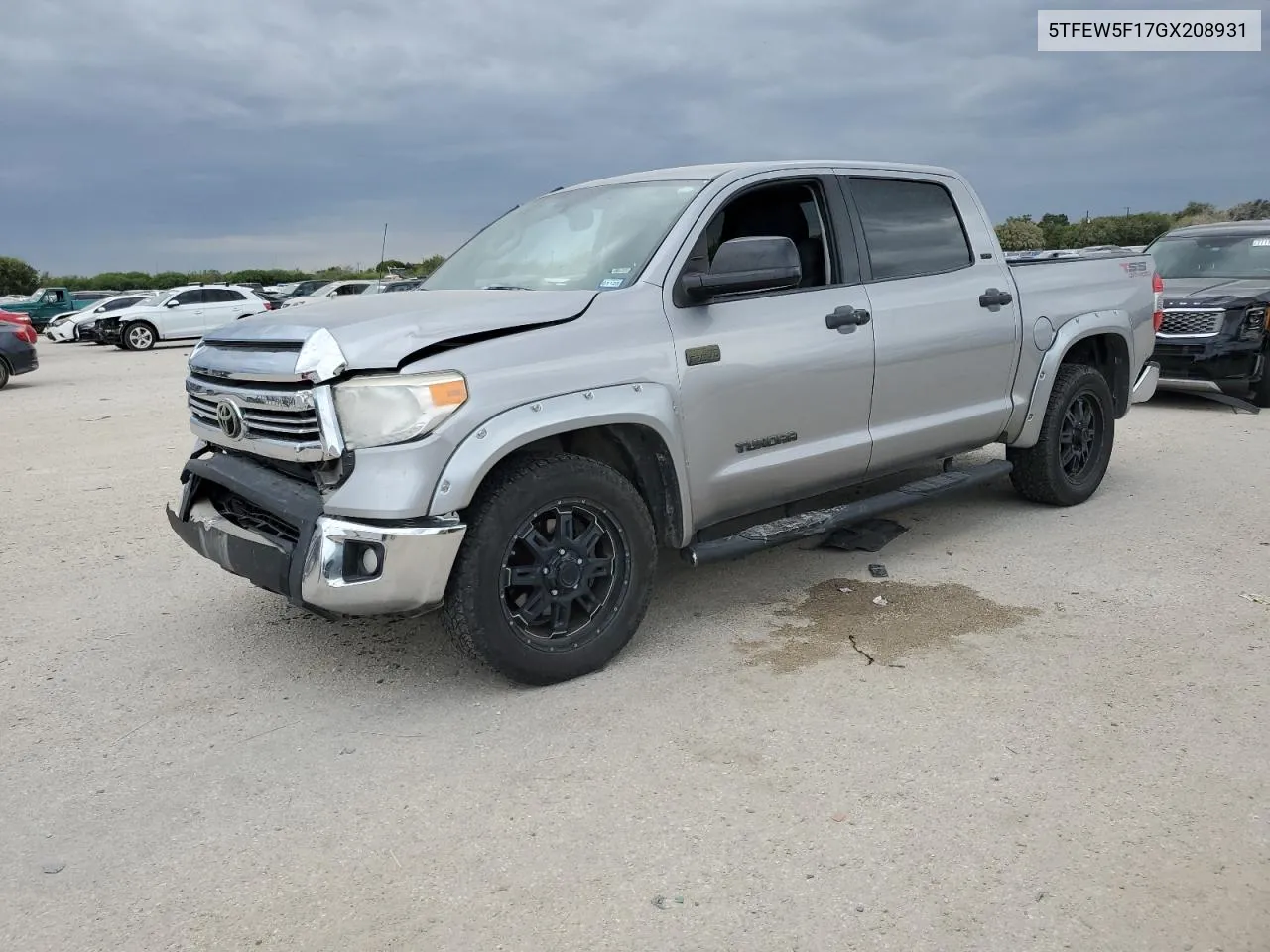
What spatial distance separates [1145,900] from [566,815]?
154cm

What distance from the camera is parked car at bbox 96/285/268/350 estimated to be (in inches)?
1017

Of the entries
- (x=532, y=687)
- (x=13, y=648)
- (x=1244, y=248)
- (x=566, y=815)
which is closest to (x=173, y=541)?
(x=13, y=648)

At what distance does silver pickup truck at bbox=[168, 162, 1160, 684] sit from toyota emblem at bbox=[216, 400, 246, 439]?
0.01 meters

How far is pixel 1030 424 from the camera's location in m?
5.95

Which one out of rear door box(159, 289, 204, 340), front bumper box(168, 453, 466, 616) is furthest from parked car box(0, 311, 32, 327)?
front bumper box(168, 453, 466, 616)

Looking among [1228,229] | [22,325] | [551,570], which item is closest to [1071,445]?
[551,570]

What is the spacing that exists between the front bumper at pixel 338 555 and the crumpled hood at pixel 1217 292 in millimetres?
8972

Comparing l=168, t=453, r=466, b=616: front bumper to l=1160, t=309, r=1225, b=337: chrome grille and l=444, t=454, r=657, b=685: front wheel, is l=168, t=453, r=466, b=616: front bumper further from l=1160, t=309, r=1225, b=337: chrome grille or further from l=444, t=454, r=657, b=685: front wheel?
l=1160, t=309, r=1225, b=337: chrome grille

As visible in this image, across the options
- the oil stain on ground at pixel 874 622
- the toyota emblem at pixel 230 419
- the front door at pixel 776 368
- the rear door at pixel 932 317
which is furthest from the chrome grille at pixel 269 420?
the rear door at pixel 932 317

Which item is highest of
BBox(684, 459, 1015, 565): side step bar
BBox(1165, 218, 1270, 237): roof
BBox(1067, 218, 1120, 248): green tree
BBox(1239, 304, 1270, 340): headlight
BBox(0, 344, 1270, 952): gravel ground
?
BBox(1067, 218, 1120, 248): green tree

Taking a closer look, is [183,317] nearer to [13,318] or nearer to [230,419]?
[13,318]

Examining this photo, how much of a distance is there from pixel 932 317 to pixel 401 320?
9.00 feet

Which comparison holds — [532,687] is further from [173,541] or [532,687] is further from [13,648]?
[173,541]

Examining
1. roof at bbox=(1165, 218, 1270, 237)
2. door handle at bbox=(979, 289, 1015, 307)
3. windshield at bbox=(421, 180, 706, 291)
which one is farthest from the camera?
roof at bbox=(1165, 218, 1270, 237)
